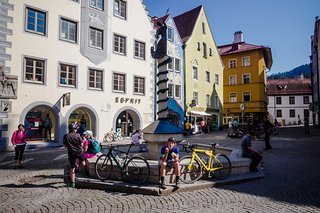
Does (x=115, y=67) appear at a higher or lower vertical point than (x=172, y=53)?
lower

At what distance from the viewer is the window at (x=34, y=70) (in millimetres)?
17141

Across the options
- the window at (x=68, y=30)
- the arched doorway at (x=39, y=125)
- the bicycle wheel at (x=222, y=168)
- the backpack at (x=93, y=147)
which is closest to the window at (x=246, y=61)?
the window at (x=68, y=30)

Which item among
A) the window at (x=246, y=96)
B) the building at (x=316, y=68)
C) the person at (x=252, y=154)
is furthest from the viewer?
the window at (x=246, y=96)

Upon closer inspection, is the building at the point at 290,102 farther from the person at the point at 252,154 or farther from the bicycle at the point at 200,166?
the bicycle at the point at 200,166

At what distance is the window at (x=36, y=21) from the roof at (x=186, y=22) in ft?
59.9

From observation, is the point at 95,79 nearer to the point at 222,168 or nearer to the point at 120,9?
the point at 120,9

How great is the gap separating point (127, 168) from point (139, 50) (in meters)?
18.4

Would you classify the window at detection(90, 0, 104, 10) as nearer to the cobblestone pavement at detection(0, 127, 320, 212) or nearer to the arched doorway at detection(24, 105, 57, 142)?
the arched doorway at detection(24, 105, 57, 142)

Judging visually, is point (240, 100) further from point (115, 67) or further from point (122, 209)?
point (122, 209)

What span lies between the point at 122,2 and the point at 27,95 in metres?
12.1

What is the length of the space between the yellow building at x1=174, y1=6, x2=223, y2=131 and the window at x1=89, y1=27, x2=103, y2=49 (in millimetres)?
13180

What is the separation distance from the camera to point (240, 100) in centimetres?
4616

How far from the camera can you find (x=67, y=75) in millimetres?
19125

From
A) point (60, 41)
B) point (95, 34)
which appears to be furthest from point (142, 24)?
point (60, 41)
